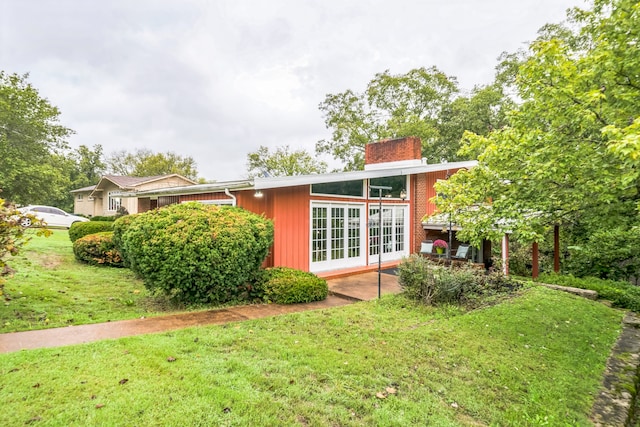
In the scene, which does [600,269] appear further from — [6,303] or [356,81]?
[356,81]

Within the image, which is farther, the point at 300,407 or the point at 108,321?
the point at 108,321

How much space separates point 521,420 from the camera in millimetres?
3064

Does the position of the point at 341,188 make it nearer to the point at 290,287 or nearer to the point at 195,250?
the point at 290,287

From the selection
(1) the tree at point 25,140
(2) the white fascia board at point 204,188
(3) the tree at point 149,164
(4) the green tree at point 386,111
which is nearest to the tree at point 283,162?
(4) the green tree at point 386,111

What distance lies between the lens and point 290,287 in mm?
6758

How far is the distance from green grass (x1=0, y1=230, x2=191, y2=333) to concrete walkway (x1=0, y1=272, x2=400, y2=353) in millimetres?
367

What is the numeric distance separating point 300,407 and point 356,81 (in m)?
28.6

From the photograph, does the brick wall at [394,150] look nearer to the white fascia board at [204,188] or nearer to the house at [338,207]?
the house at [338,207]

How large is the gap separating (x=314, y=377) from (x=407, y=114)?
27443 millimetres

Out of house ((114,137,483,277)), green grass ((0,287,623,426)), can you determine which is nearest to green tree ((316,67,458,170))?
house ((114,137,483,277))

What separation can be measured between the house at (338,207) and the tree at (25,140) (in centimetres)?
1314

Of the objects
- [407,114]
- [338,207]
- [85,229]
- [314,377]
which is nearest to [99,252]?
[85,229]

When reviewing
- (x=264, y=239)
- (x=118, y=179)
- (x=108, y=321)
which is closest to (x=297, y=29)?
(x=264, y=239)

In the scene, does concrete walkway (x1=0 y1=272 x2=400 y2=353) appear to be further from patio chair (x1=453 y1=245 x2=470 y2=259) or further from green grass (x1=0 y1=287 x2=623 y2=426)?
patio chair (x1=453 y1=245 x2=470 y2=259)
